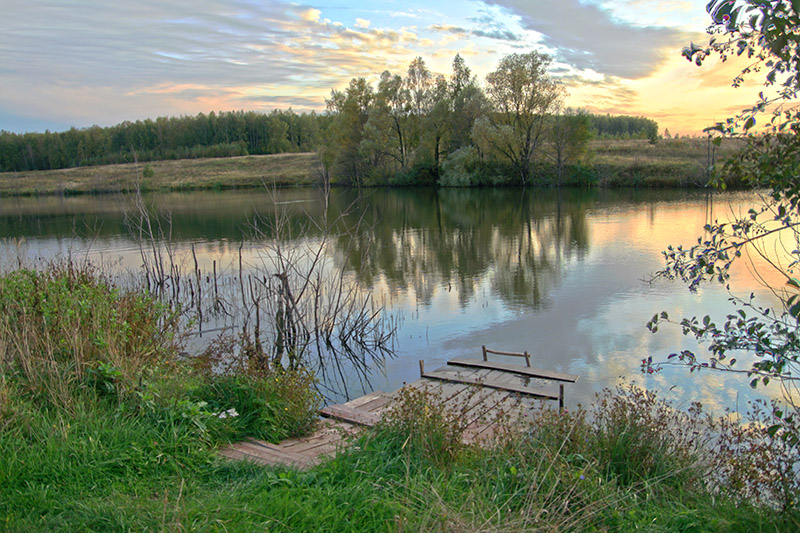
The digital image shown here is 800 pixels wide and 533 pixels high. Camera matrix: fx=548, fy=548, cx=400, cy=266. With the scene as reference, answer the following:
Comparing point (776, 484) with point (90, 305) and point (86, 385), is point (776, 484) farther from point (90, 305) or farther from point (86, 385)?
point (90, 305)

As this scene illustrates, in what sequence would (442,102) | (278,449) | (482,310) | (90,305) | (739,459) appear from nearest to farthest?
(739,459) → (278,449) → (90,305) → (482,310) → (442,102)

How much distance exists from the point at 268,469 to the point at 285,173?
7205cm

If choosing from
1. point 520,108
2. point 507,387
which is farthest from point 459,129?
point 507,387

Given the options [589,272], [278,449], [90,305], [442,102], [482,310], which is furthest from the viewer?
[442,102]

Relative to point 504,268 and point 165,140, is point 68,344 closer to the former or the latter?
point 504,268

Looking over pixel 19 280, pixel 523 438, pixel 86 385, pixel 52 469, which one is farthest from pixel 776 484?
pixel 19 280

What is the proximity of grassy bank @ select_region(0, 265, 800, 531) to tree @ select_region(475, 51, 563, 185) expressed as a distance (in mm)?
42701

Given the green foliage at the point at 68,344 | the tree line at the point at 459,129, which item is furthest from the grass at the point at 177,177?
the green foliage at the point at 68,344

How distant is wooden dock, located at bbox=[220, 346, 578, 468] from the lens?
16.5ft

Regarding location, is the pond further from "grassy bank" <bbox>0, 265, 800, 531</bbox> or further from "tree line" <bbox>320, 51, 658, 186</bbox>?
"tree line" <bbox>320, 51, 658, 186</bbox>

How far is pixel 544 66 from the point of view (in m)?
45.5

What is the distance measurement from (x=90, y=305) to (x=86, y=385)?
148 cm

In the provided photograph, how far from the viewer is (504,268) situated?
18.0 meters

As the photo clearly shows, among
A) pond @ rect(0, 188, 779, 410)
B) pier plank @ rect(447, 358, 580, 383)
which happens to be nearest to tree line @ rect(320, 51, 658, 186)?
pond @ rect(0, 188, 779, 410)
